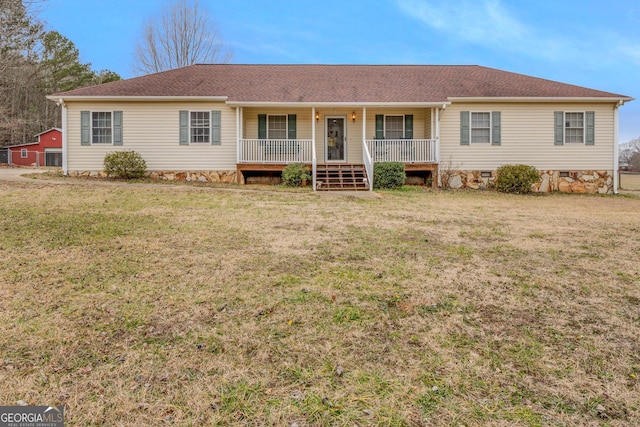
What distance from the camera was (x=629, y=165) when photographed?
42.2 m

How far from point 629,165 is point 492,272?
49355mm

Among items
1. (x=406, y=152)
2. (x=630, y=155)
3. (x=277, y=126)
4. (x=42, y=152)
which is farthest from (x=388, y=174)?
(x=630, y=155)

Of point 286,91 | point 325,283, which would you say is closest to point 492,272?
point 325,283

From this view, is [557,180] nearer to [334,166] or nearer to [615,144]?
[615,144]

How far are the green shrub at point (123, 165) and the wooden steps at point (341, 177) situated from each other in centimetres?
626

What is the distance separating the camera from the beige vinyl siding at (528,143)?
1456 centimetres

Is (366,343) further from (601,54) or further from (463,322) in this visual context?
(601,54)

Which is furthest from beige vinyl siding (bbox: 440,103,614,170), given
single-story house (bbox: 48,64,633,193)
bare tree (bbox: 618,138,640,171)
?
bare tree (bbox: 618,138,640,171)

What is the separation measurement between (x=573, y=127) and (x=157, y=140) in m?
15.3

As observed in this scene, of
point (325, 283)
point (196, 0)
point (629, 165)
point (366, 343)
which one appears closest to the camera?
point (366, 343)

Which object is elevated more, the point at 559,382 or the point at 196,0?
the point at 196,0

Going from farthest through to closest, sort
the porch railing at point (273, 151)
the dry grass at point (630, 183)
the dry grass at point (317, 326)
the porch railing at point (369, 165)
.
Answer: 1. the dry grass at point (630, 183)
2. the porch railing at point (273, 151)
3. the porch railing at point (369, 165)
4. the dry grass at point (317, 326)

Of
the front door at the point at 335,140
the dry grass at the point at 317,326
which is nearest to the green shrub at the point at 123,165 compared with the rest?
the front door at the point at 335,140

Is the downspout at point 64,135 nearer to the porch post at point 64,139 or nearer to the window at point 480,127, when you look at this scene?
the porch post at point 64,139
